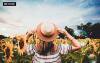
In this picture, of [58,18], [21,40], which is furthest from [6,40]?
[58,18]

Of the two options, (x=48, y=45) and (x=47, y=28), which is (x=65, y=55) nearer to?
(x=48, y=45)

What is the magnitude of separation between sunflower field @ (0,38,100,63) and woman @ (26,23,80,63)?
0.15 ft

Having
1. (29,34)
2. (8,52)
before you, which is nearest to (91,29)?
(29,34)

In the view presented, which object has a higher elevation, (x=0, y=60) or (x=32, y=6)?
(x=32, y=6)

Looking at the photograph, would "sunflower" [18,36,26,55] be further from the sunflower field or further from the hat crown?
the hat crown

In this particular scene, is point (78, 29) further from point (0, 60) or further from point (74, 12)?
point (0, 60)

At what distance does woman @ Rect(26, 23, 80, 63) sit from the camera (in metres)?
4.29

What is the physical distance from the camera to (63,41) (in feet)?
14.1

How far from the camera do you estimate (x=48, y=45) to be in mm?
4301

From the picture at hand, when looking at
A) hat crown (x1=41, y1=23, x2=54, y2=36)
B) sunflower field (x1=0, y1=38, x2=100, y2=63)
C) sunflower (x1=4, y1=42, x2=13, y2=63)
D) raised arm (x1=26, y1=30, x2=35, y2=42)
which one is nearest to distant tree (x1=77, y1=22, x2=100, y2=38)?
sunflower field (x1=0, y1=38, x2=100, y2=63)

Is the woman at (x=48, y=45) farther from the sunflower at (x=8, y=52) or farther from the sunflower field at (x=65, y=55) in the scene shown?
the sunflower at (x=8, y=52)

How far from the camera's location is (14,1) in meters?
4.37

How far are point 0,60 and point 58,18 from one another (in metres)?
0.62

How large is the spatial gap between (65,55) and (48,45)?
170mm
